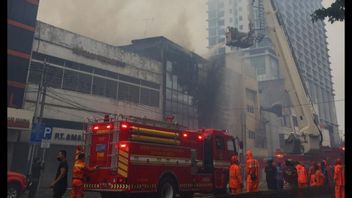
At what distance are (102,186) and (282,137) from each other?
172 ft

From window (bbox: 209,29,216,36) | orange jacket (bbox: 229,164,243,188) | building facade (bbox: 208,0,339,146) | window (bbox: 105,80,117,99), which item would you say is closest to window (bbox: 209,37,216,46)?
building facade (bbox: 208,0,339,146)

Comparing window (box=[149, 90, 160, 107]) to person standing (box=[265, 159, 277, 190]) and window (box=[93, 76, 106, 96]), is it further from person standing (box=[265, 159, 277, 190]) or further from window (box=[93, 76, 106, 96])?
person standing (box=[265, 159, 277, 190])

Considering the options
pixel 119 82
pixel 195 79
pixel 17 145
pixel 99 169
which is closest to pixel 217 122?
pixel 195 79

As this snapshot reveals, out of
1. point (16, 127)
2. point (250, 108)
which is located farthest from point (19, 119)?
point (250, 108)

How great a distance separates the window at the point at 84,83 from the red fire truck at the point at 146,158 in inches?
696

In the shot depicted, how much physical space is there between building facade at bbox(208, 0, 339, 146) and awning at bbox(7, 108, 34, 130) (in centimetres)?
8149

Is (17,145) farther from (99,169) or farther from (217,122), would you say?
(217,122)

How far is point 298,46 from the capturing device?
11088 centimetres

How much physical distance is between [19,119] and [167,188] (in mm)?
15371

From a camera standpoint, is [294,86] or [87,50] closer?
[294,86]

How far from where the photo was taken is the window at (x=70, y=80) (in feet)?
92.0

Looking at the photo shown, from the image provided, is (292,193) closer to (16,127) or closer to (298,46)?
(16,127)

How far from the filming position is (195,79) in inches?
1602

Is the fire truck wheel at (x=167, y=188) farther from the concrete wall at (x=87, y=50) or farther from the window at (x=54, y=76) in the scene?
the concrete wall at (x=87, y=50)
